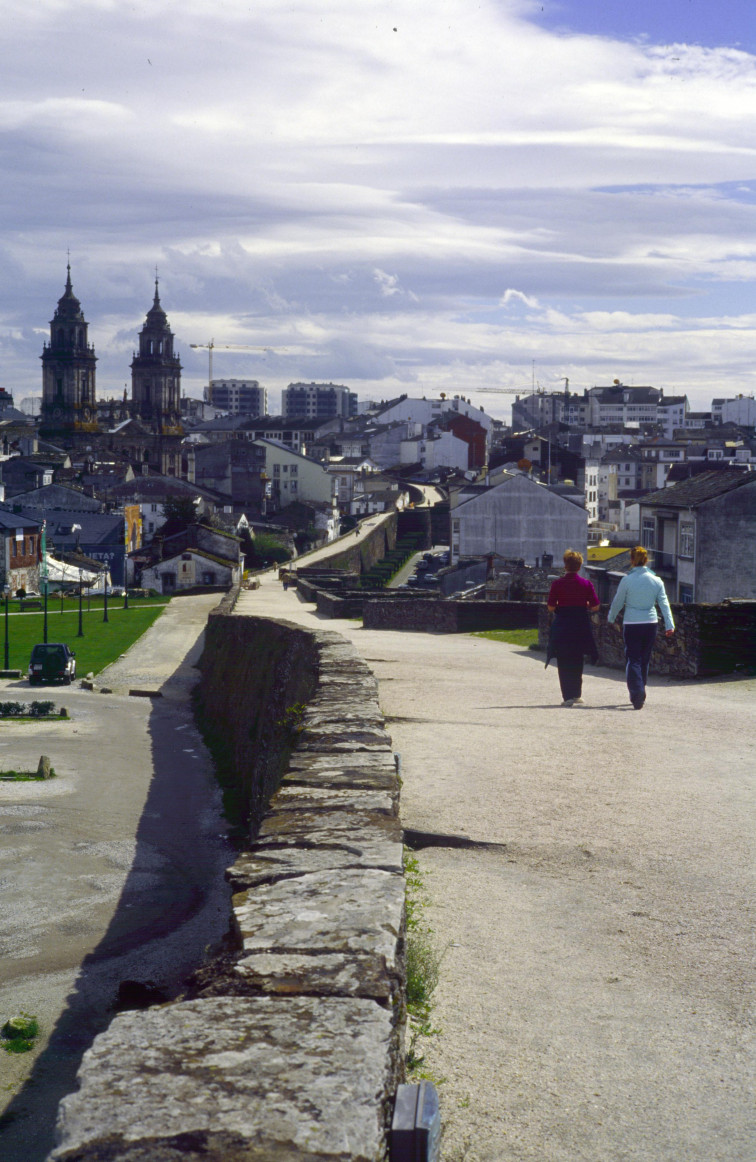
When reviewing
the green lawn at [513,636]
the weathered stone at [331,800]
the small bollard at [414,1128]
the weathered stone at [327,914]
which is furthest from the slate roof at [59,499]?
the small bollard at [414,1128]

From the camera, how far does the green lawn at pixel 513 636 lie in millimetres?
23672

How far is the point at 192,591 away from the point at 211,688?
154 feet

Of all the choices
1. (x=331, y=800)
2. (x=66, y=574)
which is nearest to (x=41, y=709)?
(x=331, y=800)

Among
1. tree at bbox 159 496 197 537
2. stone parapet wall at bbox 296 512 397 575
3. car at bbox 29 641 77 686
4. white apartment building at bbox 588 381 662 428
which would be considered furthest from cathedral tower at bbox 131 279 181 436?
car at bbox 29 641 77 686

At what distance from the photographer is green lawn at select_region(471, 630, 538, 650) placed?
23672 mm

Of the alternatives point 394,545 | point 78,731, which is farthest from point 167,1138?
point 394,545

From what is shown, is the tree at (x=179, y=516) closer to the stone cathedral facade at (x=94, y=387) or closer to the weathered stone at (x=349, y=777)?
the stone cathedral facade at (x=94, y=387)

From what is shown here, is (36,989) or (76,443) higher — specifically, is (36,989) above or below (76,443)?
below

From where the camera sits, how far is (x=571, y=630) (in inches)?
512

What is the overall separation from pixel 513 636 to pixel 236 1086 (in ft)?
74.1

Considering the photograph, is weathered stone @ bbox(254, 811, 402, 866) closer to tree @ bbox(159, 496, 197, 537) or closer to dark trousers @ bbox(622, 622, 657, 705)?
dark trousers @ bbox(622, 622, 657, 705)

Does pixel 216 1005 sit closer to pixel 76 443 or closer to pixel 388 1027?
pixel 388 1027

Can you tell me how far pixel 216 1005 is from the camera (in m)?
3.39

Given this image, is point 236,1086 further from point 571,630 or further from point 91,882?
point 91,882
